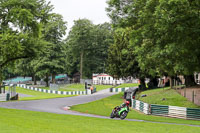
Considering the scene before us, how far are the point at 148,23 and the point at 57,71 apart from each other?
52222 mm

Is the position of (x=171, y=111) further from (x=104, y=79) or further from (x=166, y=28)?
→ (x=104, y=79)

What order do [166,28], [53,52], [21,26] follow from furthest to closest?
[53,52], [21,26], [166,28]

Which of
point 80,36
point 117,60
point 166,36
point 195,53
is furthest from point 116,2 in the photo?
point 80,36

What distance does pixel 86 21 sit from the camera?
8731 cm

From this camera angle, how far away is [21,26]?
103 ft

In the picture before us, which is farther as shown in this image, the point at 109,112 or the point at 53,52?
the point at 53,52

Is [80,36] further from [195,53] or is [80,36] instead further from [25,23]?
[195,53]

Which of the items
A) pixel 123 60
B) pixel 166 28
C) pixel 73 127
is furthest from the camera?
pixel 123 60

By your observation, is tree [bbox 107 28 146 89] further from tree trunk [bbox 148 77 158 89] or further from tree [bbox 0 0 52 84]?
tree [bbox 0 0 52 84]

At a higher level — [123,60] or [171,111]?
[123,60]

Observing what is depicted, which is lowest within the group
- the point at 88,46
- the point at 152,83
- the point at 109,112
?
the point at 109,112

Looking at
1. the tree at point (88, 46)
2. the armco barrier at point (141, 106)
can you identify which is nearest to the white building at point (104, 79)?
the tree at point (88, 46)

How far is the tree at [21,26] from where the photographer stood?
29484mm

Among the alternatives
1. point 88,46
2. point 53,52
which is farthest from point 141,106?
point 88,46
